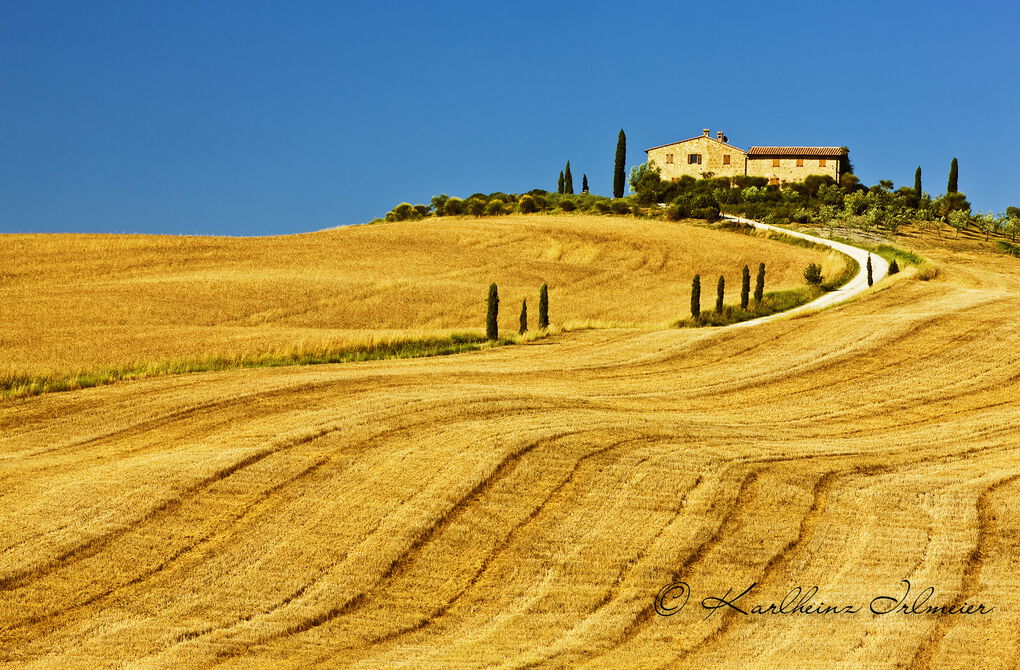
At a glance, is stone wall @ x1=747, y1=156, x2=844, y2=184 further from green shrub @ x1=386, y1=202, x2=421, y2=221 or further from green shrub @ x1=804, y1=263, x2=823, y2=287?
green shrub @ x1=804, y1=263, x2=823, y2=287

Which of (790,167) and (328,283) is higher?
(790,167)

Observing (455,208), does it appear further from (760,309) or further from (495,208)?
(760,309)

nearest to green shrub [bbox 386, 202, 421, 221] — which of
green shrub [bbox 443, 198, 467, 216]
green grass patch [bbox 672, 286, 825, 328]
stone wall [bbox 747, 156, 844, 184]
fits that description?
green shrub [bbox 443, 198, 467, 216]

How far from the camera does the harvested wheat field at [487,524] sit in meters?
12.8

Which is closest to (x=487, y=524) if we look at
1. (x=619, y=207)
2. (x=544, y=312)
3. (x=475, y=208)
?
(x=544, y=312)

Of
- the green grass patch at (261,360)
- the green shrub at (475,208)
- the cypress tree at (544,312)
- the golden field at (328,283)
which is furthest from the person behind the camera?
the green shrub at (475,208)

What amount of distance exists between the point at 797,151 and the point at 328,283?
80219 millimetres

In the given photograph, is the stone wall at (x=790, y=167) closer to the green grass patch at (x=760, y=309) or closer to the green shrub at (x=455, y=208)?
the green shrub at (x=455, y=208)

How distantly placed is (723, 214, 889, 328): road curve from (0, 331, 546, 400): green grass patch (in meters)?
11.4

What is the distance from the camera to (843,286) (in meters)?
60.4

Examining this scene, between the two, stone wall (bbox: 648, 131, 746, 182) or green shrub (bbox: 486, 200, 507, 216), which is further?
stone wall (bbox: 648, 131, 746, 182)

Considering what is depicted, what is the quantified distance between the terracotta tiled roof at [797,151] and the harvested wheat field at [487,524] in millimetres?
96033

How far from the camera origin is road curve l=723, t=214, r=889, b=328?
1958 inches

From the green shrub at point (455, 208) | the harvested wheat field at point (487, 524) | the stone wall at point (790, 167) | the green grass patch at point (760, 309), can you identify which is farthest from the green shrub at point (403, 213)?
the harvested wheat field at point (487, 524)
